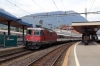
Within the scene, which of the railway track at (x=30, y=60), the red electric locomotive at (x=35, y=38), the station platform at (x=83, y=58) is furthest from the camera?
the red electric locomotive at (x=35, y=38)

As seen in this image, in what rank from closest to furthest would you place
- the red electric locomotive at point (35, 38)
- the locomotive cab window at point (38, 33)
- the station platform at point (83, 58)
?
the station platform at point (83, 58) < the red electric locomotive at point (35, 38) < the locomotive cab window at point (38, 33)

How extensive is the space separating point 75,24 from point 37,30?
13636 mm

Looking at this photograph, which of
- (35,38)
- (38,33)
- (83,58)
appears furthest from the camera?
(38,33)

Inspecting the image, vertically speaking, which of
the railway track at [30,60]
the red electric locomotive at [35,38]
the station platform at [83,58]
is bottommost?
the railway track at [30,60]

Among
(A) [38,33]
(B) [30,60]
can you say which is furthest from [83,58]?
(A) [38,33]

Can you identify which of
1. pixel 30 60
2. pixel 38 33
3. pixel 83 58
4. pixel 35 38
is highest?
Result: pixel 38 33

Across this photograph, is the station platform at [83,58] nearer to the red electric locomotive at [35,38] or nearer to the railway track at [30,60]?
the railway track at [30,60]

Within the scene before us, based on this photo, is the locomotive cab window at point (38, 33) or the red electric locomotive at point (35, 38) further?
the locomotive cab window at point (38, 33)

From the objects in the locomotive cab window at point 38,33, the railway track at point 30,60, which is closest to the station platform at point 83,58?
the railway track at point 30,60

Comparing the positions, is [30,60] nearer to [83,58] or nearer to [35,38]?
[83,58]

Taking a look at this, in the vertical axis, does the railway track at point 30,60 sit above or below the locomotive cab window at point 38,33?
below

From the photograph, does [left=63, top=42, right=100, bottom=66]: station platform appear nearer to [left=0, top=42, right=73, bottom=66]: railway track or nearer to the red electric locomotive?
[left=0, top=42, right=73, bottom=66]: railway track

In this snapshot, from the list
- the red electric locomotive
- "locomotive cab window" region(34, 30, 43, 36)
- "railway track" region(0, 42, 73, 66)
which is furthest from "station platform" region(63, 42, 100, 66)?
"locomotive cab window" region(34, 30, 43, 36)

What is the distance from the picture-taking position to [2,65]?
13.7 meters
